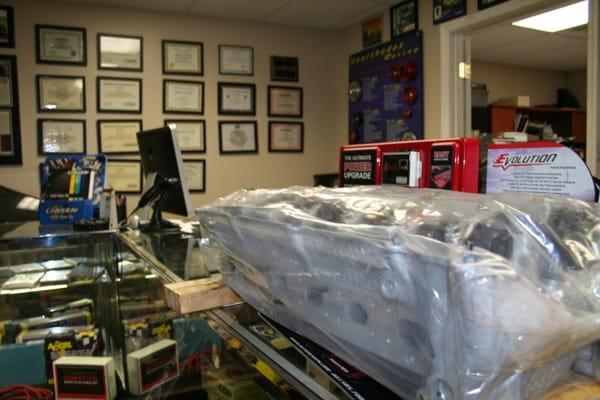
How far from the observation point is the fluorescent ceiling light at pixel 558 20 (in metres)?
3.93

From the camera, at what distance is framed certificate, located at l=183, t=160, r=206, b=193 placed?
155 inches

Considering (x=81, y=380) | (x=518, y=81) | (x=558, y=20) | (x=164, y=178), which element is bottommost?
(x=81, y=380)

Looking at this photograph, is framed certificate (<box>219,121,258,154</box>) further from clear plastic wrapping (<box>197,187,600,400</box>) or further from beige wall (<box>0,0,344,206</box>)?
clear plastic wrapping (<box>197,187,600,400</box>)

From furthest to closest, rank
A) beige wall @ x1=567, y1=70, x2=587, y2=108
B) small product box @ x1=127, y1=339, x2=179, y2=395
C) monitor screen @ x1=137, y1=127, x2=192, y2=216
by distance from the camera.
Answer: beige wall @ x1=567, y1=70, x2=587, y2=108
monitor screen @ x1=137, y1=127, x2=192, y2=216
small product box @ x1=127, y1=339, x2=179, y2=395

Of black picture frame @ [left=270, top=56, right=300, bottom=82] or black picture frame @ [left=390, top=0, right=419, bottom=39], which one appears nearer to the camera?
black picture frame @ [left=390, top=0, right=419, bottom=39]

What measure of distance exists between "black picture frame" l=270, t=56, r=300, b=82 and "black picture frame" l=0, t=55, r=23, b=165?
1967 mm

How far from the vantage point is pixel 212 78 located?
3.92 m

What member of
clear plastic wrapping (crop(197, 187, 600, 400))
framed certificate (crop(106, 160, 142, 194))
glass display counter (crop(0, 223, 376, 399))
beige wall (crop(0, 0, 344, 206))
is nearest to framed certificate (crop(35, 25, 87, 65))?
beige wall (crop(0, 0, 344, 206))

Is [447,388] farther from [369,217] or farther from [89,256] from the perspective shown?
[89,256]

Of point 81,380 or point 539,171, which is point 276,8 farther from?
point 539,171

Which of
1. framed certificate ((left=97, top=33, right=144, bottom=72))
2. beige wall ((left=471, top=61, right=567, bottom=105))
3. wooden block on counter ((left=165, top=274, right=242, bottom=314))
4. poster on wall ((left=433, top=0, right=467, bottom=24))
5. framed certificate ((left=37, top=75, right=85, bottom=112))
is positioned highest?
beige wall ((left=471, top=61, right=567, bottom=105))

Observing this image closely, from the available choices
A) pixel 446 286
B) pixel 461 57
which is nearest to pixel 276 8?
pixel 461 57

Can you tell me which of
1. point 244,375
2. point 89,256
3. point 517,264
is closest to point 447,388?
point 517,264

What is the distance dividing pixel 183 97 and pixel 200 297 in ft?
10.7
